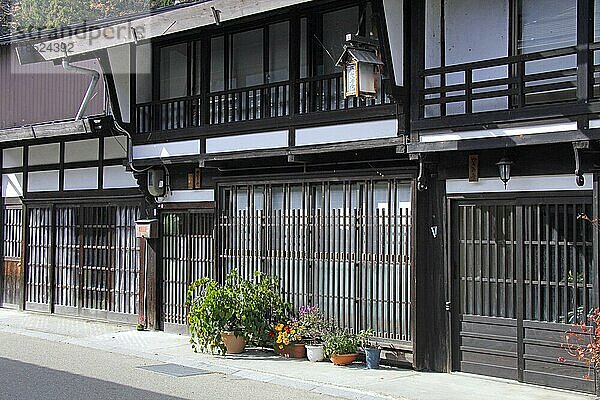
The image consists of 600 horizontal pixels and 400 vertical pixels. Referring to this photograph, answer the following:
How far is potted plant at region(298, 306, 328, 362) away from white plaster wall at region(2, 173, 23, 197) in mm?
9533

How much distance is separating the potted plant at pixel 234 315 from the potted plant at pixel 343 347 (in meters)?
1.34

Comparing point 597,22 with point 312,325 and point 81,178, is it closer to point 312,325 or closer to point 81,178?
point 312,325

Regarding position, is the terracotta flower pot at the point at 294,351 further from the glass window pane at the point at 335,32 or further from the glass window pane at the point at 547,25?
the glass window pane at the point at 547,25

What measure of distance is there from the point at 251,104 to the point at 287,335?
13.1 ft

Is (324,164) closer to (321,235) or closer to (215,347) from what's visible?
(321,235)

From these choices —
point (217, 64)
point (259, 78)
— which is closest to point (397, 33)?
point (259, 78)

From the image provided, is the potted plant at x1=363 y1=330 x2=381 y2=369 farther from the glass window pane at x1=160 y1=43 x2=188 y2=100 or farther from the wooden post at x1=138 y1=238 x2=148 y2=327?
the glass window pane at x1=160 y1=43 x2=188 y2=100

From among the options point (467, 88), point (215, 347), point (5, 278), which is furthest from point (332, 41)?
point (5, 278)

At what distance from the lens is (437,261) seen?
12.7 metres

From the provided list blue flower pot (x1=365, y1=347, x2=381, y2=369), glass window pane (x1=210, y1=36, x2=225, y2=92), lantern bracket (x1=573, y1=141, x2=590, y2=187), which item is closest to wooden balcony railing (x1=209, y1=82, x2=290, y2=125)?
glass window pane (x1=210, y1=36, x2=225, y2=92)

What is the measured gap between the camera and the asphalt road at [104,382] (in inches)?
433

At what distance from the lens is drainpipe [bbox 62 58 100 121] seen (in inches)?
A: 637

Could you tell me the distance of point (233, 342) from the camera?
1420cm

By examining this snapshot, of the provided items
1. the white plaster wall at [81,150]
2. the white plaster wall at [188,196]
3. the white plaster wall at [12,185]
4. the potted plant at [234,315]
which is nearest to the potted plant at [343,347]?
the potted plant at [234,315]
